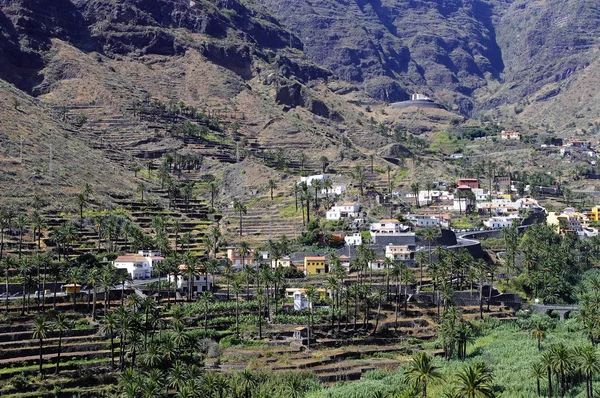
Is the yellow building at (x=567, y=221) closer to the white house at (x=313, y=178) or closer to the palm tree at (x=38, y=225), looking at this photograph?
the white house at (x=313, y=178)

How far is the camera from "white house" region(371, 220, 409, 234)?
13012cm

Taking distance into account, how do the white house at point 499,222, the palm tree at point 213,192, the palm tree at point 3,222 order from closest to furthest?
the palm tree at point 3,222 → the white house at point 499,222 → the palm tree at point 213,192

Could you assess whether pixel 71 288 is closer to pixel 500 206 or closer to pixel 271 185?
pixel 271 185

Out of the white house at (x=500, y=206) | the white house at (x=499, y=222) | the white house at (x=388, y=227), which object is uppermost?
the white house at (x=500, y=206)

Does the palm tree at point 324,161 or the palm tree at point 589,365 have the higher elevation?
the palm tree at point 324,161

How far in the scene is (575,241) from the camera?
141 m

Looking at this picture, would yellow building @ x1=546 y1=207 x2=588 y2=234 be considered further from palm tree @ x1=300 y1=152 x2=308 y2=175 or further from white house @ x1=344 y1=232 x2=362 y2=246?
palm tree @ x1=300 y1=152 x2=308 y2=175

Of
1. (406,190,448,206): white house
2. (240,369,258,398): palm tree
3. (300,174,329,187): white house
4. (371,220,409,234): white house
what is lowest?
(240,369,258,398): palm tree

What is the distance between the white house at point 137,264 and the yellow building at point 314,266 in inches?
932

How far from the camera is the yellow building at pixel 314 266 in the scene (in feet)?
382

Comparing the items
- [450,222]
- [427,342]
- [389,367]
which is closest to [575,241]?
[450,222]

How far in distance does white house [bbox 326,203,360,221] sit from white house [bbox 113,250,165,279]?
40.7m

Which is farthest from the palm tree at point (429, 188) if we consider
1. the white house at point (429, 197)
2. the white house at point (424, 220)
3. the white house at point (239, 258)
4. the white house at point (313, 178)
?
the white house at point (239, 258)

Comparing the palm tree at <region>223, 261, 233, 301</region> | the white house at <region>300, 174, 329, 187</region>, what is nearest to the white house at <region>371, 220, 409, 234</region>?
the palm tree at <region>223, 261, 233, 301</region>
